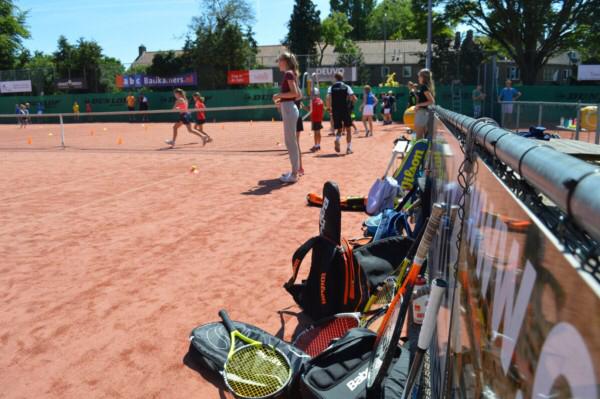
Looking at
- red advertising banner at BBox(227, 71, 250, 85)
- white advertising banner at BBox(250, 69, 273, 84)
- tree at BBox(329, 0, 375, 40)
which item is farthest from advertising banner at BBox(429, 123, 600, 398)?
tree at BBox(329, 0, 375, 40)

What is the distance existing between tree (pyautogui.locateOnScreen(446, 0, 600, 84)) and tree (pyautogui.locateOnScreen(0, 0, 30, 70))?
51.0 meters

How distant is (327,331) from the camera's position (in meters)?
3.22

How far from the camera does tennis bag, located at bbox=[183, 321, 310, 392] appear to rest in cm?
298

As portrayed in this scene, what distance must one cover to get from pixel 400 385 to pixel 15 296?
3.33 m

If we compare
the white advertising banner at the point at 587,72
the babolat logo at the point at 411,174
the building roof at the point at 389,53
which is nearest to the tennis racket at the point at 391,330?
the babolat logo at the point at 411,174

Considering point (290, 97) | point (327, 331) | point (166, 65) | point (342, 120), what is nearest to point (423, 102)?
point (290, 97)

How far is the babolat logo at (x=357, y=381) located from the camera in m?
2.49

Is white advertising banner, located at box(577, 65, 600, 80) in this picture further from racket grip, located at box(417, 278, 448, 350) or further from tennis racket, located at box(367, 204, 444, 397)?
racket grip, located at box(417, 278, 448, 350)

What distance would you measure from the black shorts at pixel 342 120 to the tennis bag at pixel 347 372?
9807 millimetres

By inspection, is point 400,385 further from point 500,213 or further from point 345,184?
point 345,184

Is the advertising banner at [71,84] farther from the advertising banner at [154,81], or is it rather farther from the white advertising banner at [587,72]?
the white advertising banner at [587,72]

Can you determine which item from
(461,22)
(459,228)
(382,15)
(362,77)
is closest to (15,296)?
(459,228)

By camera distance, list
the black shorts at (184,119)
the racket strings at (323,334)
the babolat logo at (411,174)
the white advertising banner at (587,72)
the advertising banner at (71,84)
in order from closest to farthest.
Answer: the racket strings at (323,334) → the babolat logo at (411,174) → the black shorts at (184,119) → the white advertising banner at (587,72) → the advertising banner at (71,84)

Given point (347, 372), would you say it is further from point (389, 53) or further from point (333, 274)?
point (389, 53)
